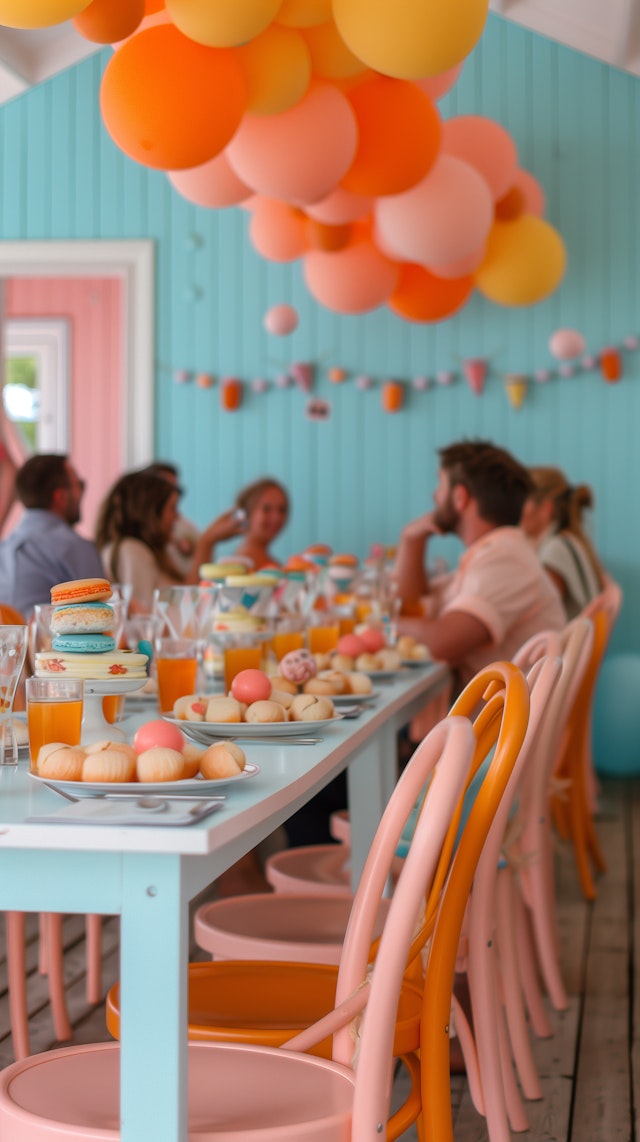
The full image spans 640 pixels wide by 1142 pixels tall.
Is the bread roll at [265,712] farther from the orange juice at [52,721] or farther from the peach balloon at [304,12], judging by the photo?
the peach balloon at [304,12]

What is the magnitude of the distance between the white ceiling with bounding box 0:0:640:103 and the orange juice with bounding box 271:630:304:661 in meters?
3.50

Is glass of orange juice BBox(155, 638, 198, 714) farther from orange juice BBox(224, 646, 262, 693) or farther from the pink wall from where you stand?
the pink wall

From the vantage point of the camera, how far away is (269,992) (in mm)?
1518

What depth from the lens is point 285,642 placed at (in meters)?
2.41

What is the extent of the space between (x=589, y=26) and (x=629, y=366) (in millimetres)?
1396

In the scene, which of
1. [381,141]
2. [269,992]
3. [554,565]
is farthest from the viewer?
[554,565]

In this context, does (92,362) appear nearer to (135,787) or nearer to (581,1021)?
(581,1021)

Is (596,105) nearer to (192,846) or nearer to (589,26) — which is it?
(589,26)

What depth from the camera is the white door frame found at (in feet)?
18.8

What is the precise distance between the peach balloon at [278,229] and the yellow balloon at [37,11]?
1970 mm

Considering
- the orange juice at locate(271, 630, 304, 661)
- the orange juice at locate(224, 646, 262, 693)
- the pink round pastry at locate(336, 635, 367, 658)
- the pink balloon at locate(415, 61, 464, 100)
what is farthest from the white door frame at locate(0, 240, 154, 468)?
the orange juice at locate(224, 646, 262, 693)

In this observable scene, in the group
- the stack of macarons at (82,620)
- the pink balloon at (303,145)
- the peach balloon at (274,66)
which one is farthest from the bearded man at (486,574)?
the stack of macarons at (82,620)

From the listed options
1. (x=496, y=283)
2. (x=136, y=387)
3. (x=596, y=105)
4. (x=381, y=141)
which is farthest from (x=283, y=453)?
(x=381, y=141)

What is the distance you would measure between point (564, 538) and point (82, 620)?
3.17 metres
